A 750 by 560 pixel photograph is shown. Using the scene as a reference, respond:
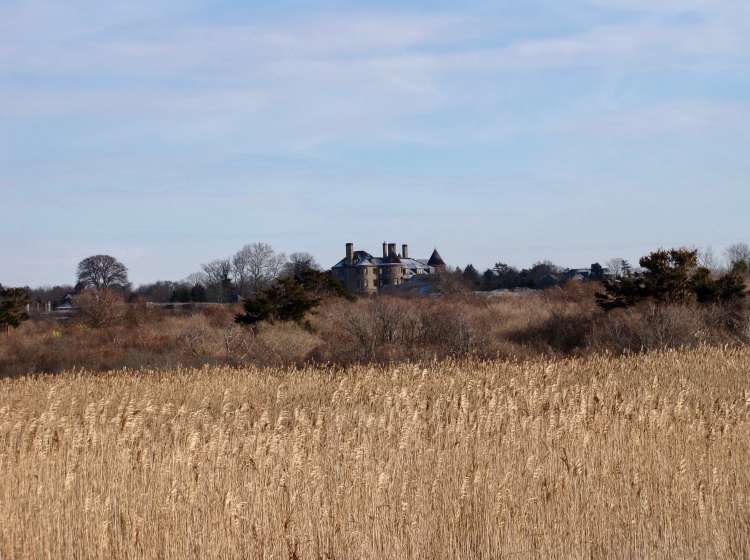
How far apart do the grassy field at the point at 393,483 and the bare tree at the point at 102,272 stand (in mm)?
86143

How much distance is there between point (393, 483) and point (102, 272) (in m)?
90.1

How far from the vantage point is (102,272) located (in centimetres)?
9494

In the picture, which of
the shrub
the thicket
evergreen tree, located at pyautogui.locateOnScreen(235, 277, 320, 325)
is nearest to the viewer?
the thicket

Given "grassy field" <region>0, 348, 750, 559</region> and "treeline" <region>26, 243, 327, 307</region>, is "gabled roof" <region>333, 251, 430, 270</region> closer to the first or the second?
"treeline" <region>26, 243, 327, 307</region>

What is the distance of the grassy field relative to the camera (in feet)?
25.5

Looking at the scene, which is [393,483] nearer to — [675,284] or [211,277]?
[675,284]

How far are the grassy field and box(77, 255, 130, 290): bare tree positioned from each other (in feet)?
283

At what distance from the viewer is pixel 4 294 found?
49625 millimetres

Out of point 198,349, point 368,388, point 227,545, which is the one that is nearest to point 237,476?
point 227,545

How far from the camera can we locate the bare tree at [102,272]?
94562mm

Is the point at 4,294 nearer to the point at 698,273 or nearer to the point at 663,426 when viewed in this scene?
the point at 698,273

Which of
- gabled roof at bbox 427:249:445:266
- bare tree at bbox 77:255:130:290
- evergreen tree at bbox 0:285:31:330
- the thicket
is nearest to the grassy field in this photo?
the thicket

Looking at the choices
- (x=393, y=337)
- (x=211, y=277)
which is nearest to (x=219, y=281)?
(x=211, y=277)

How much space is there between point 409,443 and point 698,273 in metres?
26.4
